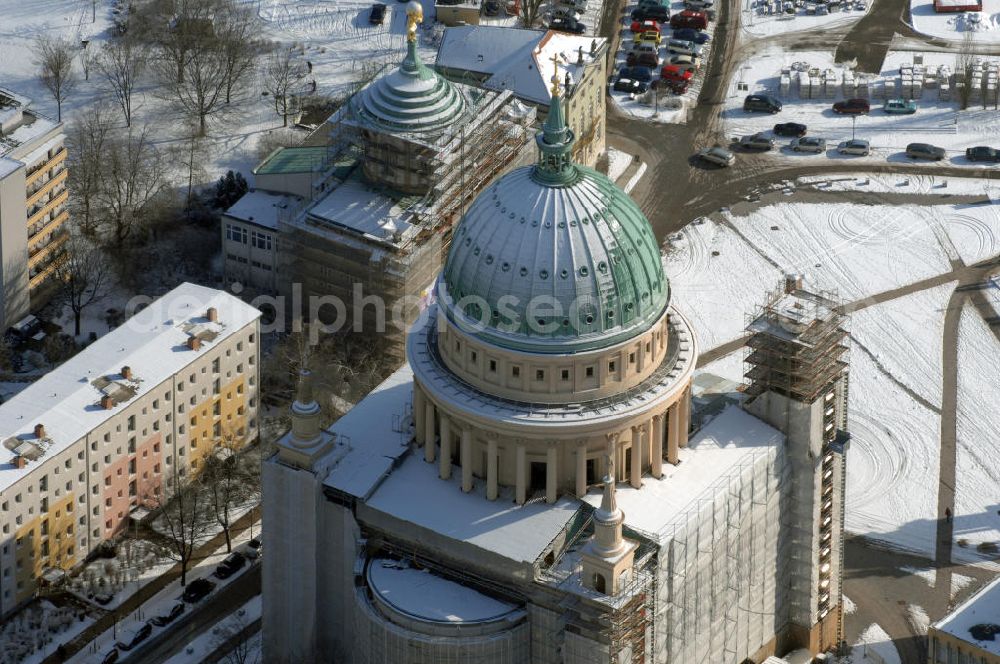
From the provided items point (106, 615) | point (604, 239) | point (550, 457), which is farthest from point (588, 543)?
point (106, 615)

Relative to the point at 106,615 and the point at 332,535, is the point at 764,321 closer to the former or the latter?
the point at 332,535

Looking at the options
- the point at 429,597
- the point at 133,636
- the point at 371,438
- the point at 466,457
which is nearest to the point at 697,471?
the point at 466,457

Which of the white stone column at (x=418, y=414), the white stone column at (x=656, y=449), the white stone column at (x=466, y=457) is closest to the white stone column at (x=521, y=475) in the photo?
the white stone column at (x=466, y=457)

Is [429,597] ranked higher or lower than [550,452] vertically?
lower

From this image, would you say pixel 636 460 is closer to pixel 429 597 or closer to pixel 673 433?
pixel 673 433

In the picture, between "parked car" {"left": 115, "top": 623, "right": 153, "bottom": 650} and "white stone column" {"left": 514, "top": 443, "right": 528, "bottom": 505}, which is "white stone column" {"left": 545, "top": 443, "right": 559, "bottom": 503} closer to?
"white stone column" {"left": 514, "top": 443, "right": 528, "bottom": 505}

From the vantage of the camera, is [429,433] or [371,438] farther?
[371,438]
